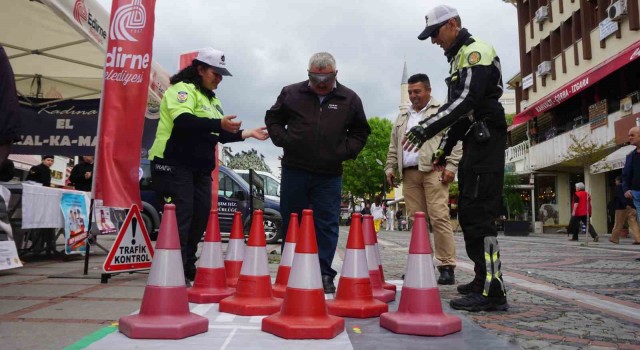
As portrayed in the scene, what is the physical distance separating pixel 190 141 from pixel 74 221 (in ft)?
13.1

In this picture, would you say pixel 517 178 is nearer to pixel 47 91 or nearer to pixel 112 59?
pixel 47 91

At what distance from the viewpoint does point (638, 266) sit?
6883mm

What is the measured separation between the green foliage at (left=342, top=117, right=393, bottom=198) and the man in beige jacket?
55.3 metres

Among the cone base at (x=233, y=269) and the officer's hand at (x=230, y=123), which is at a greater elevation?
the officer's hand at (x=230, y=123)

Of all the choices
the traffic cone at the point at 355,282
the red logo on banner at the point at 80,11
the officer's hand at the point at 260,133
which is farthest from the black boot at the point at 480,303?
the red logo on banner at the point at 80,11

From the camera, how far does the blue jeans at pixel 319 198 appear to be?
449 centimetres

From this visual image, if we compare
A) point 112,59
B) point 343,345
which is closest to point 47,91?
point 112,59

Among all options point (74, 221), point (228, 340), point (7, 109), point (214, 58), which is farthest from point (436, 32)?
point (74, 221)

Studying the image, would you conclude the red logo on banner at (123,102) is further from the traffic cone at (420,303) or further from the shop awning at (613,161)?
the shop awning at (613,161)

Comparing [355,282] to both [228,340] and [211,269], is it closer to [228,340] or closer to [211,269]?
[228,340]

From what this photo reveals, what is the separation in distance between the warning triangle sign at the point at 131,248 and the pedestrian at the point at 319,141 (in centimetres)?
163

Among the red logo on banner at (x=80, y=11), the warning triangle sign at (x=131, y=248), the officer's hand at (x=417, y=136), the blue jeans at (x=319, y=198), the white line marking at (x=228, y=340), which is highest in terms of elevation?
the red logo on banner at (x=80, y=11)

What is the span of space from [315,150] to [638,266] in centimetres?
514

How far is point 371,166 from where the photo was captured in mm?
61812
